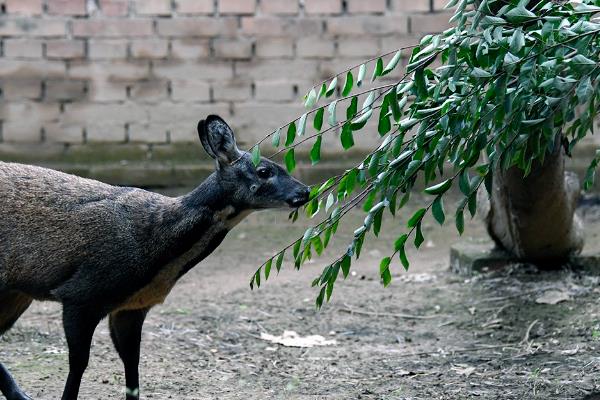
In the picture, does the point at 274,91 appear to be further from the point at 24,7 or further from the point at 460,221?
the point at 460,221

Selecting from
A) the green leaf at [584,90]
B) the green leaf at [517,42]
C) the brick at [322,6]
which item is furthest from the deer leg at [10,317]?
the brick at [322,6]

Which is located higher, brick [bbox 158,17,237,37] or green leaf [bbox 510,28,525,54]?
green leaf [bbox 510,28,525,54]

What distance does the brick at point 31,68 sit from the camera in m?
9.43

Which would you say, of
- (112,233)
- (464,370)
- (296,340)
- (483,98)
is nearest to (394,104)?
(483,98)

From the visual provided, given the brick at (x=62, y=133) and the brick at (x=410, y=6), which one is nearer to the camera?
the brick at (x=410, y=6)

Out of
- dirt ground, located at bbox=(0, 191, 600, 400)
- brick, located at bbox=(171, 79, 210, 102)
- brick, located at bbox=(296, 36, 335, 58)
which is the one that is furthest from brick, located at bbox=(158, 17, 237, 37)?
dirt ground, located at bbox=(0, 191, 600, 400)

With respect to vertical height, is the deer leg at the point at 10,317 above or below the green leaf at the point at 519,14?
below

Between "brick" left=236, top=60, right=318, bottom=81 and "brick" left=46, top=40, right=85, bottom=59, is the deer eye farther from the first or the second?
"brick" left=46, top=40, right=85, bottom=59

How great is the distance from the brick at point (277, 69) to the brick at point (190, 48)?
351 millimetres

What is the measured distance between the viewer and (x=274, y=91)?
9.50m

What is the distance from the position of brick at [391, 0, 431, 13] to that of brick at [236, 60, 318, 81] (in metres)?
0.93

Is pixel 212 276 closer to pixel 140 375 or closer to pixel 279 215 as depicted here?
pixel 279 215

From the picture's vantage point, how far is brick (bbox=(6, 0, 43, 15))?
9.34 m

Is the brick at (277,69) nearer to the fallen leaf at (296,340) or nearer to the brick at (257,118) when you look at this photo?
the brick at (257,118)
